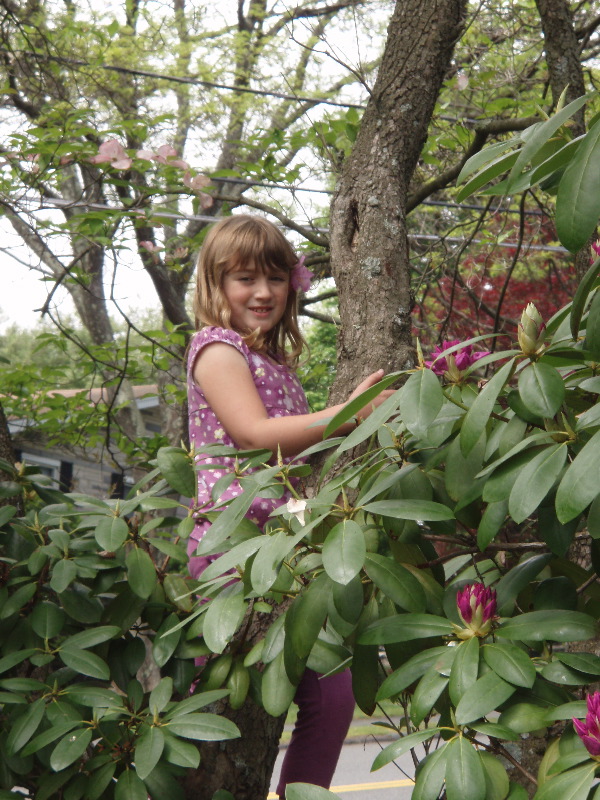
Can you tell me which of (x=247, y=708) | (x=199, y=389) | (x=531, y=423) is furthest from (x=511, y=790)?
(x=199, y=389)

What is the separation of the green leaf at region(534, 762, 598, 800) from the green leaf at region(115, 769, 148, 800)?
2.43 feet

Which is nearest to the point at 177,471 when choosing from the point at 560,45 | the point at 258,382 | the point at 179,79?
the point at 258,382

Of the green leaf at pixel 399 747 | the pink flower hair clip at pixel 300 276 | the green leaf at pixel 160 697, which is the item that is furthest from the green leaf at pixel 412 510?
the pink flower hair clip at pixel 300 276

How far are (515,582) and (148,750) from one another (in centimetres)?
60

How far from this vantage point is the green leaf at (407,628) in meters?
1.00

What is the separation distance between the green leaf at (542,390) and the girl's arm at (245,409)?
64cm

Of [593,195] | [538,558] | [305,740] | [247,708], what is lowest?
[305,740]

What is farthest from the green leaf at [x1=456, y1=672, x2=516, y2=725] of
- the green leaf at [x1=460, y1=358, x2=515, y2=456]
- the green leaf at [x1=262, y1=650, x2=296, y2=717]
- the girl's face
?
the girl's face

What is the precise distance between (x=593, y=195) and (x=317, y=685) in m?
1.37

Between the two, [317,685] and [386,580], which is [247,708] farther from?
[386,580]

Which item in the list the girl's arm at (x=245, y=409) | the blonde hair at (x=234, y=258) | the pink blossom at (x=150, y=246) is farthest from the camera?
the pink blossom at (x=150, y=246)

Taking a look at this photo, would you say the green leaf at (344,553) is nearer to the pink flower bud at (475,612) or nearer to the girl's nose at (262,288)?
the pink flower bud at (475,612)

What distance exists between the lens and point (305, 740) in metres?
1.85

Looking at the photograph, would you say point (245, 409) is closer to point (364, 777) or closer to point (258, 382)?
point (258, 382)
